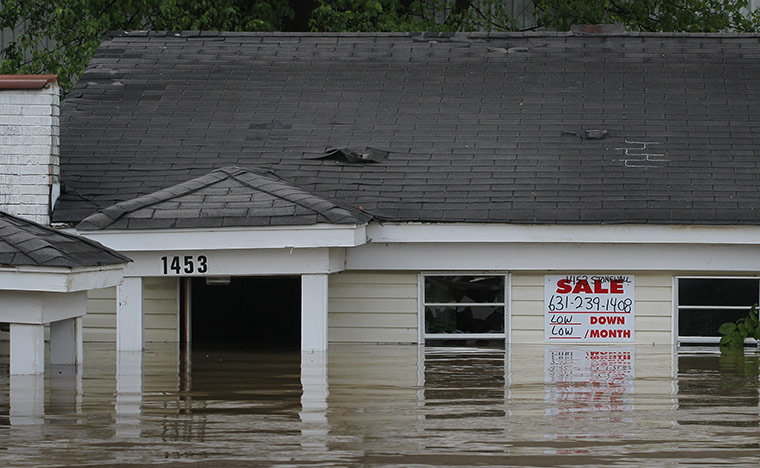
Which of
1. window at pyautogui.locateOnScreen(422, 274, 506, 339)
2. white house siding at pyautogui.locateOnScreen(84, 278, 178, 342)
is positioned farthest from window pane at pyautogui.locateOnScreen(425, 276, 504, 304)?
white house siding at pyautogui.locateOnScreen(84, 278, 178, 342)

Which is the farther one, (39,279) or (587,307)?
(587,307)

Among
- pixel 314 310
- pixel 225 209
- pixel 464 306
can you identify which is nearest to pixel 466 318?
pixel 464 306

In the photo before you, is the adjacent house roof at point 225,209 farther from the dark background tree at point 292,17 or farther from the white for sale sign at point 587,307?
the dark background tree at point 292,17

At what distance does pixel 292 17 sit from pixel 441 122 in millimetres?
9772

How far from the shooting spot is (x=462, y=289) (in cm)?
1656

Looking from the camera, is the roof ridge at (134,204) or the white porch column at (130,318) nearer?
the roof ridge at (134,204)

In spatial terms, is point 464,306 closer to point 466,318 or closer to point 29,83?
point 466,318

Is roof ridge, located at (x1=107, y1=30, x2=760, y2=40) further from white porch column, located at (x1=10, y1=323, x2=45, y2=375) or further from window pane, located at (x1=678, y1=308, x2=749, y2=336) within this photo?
white porch column, located at (x1=10, y1=323, x2=45, y2=375)

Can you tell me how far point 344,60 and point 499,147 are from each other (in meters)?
3.68

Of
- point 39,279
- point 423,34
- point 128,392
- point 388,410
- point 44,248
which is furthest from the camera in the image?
point 423,34

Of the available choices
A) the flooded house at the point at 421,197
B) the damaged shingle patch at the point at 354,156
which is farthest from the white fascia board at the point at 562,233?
the damaged shingle patch at the point at 354,156

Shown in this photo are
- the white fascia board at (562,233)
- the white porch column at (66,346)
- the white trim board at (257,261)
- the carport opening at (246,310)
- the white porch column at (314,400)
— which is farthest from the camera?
the carport opening at (246,310)

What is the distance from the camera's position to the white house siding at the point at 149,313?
54.2 ft

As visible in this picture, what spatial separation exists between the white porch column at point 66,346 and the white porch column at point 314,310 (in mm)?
2635
